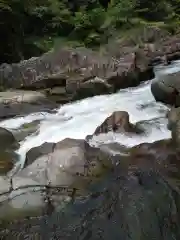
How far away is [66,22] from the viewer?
51.1ft

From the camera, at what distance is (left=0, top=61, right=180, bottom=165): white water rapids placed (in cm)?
722

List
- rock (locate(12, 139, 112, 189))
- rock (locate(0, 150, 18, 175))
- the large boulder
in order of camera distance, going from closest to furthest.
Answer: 1. rock (locate(12, 139, 112, 189))
2. rock (locate(0, 150, 18, 175))
3. the large boulder

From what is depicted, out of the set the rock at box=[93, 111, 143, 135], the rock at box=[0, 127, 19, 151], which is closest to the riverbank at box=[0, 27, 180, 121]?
the rock at box=[0, 127, 19, 151]

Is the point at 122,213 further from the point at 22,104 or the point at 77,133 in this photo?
the point at 22,104

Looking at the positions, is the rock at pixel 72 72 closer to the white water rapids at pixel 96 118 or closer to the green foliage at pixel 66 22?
the white water rapids at pixel 96 118

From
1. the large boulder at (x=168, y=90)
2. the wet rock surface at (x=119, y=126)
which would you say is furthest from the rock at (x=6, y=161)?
the large boulder at (x=168, y=90)

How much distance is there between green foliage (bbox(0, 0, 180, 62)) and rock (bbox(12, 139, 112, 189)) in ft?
25.2

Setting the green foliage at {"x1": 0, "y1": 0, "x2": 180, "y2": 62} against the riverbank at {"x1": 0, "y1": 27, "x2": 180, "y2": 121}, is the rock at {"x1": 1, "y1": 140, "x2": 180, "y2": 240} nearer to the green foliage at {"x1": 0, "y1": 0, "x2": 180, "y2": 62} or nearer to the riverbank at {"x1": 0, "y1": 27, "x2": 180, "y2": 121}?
the riverbank at {"x1": 0, "y1": 27, "x2": 180, "y2": 121}

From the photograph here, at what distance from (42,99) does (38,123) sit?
1423 mm

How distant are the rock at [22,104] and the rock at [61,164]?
119 inches

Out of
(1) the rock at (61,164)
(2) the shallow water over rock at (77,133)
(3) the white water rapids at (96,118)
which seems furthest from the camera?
(3) the white water rapids at (96,118)

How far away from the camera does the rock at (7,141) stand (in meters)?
7.26

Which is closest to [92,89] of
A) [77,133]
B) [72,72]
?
[72,72]

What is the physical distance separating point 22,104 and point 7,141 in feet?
7.79
